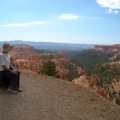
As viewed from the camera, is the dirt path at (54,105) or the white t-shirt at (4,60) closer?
the dirt path at (54,105)

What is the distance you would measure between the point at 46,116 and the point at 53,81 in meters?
5.80

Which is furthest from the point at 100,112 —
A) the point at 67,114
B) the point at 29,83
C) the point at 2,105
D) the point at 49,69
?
the point at 49,69

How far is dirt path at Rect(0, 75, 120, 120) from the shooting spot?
839 centimetres

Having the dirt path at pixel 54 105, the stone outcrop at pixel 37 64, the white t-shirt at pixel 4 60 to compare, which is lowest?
the stone outcrop at pixel 37 64

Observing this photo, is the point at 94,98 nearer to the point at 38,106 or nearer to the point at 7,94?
the point at 38,106

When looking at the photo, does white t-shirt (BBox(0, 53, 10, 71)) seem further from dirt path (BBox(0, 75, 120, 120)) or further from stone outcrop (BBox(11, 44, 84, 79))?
stone outcrop (BBox(11, 44, 84, 79))

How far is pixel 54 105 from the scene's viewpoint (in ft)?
31.1

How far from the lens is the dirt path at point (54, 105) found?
8.39 m

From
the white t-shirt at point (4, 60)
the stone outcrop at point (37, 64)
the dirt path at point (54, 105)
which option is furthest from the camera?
the stone outcrop at point (37, 64)

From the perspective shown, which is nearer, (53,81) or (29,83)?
(29,83)

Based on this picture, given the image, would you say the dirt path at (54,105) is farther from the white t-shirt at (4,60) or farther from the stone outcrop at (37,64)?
the stone outcrop at (37,64)

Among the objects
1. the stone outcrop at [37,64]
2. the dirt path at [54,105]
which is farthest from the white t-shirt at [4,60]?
the stone outcrop at [37,64]

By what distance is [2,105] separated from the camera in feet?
29.6

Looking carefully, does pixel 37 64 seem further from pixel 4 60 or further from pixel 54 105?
pixel 54 105
